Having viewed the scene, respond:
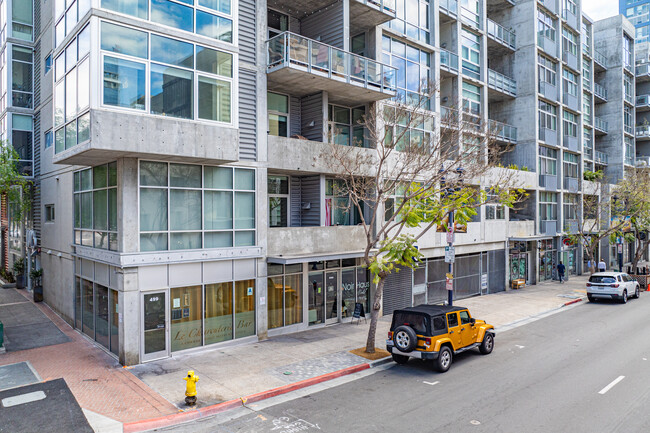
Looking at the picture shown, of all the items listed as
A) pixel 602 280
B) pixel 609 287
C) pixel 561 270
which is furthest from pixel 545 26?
pixel 609 287

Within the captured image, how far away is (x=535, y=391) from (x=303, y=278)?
31.5 ft

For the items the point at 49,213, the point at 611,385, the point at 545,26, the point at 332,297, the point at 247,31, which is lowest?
the point at 611,385

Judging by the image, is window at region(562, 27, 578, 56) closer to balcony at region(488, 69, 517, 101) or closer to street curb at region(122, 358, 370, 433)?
balcony at region(488, 69, 517, 101)

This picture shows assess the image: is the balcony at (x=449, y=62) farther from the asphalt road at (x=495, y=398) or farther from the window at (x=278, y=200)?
the asphalt road at (x=495, y=398)

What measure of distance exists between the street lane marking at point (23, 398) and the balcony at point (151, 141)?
6541mm

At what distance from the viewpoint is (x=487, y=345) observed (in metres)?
15.4

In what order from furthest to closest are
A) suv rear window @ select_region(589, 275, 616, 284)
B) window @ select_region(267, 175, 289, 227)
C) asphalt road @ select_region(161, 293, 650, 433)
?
suv rear window @ select_region(589, 275, 616, 284), window @ select_region(267, 175, 289, 227), asphalt road @ select_region(161, 293, 650, 433)

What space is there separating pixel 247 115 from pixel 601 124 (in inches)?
1745

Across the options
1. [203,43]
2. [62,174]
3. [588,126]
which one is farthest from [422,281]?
[588,126]

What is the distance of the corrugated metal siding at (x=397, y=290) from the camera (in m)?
22.1

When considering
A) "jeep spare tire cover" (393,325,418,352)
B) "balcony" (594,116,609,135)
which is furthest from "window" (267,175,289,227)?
"balcony" (594,116,609,135)

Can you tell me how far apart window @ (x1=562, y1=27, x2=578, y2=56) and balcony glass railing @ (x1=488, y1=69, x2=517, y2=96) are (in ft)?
27.1

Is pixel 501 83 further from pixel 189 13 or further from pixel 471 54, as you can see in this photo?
pixel 189 13

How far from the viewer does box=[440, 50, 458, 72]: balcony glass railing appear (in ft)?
88.1
